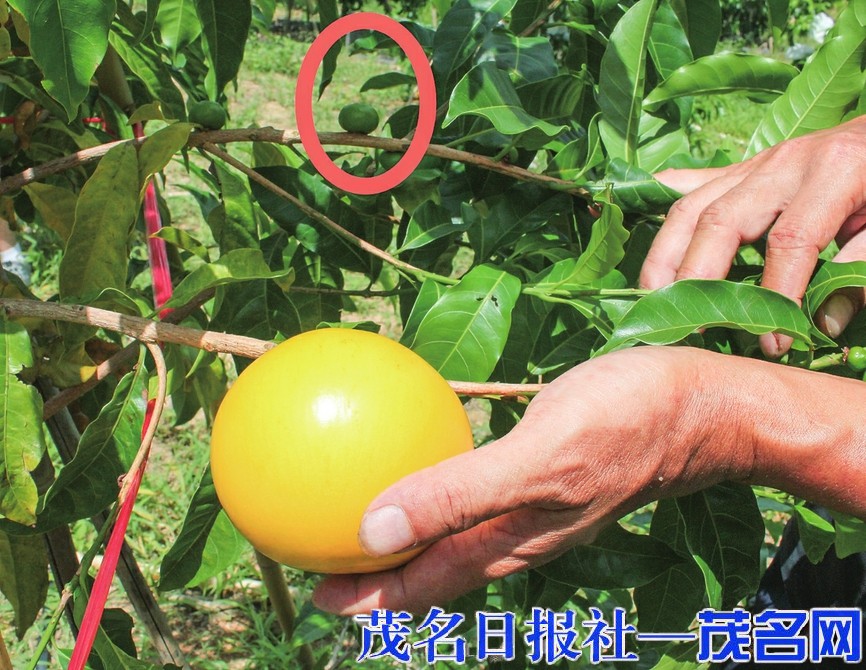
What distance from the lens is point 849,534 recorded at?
90 centimetres

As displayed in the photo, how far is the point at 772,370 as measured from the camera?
2.62 feet

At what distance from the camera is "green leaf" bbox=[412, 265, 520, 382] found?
85cm

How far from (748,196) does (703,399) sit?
0.88ft

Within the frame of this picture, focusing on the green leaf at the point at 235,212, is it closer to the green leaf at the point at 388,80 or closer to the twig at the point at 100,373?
the twig at the point at 100,373

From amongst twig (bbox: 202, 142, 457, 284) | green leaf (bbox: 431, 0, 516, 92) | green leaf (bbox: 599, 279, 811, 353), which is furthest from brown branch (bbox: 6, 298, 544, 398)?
green leaf (bbox: 431, 0, 516, 92)

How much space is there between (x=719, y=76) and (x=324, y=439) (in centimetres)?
68

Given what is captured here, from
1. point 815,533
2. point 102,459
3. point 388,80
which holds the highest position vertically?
point 388,80

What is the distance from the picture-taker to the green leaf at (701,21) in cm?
116

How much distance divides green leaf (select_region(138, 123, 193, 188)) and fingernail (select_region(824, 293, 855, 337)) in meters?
0.68

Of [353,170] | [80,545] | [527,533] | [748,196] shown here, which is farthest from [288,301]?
[80,545]

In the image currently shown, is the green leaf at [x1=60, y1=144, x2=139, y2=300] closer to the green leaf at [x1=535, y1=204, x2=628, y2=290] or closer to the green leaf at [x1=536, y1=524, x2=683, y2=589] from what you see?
the green leaf at [x1=535, y1=204, x2=628, y2=290]

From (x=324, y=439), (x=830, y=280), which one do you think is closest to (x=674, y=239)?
(x=830, y=280)

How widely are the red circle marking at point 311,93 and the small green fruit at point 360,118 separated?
4.1 inches

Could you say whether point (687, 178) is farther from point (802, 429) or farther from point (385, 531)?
point (385, 531)
